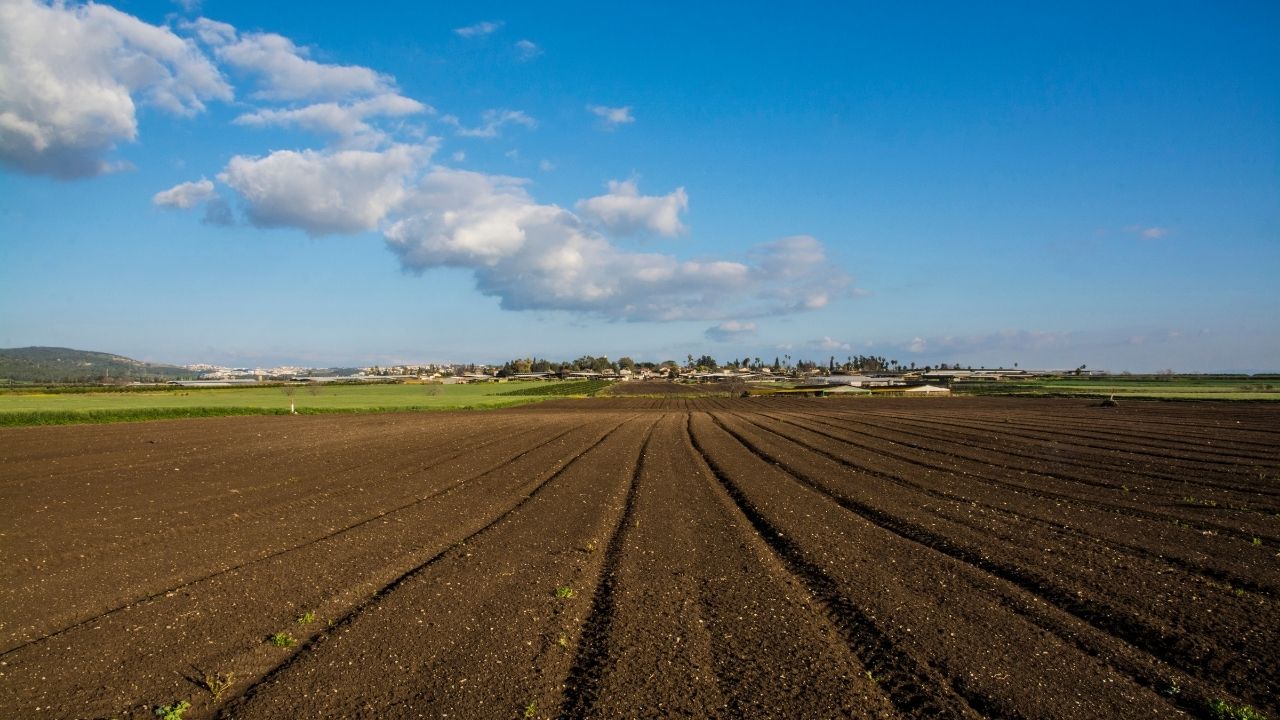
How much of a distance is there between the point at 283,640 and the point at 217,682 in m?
1.06

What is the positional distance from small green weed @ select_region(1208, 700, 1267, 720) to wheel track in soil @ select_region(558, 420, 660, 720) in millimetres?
5934

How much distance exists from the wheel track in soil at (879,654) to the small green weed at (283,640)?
264 inches

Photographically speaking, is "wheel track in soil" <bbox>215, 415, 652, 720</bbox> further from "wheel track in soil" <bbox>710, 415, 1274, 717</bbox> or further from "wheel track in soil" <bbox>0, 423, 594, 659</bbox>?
"wheel track in soil" <bbox>710, 415, 1274, 717</bbox>

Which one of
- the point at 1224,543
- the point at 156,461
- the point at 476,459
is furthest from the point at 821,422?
the point at 156,461

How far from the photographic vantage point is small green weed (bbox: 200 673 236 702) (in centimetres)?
656

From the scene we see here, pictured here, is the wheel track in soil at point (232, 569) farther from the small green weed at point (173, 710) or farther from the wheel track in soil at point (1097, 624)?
the wheel track in soil at point (1097, 624)

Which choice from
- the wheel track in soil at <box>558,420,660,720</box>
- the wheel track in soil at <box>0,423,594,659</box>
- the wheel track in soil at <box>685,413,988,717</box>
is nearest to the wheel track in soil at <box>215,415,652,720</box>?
the wheel track in soil at <box>0,423,594,659</box>

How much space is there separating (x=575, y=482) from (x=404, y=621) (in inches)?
476

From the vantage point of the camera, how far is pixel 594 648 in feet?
25.0

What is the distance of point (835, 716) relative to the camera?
20.0 feet

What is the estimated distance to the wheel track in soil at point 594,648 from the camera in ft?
20.9

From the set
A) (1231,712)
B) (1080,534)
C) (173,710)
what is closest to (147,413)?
(173,710)

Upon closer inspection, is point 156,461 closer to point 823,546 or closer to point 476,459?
point 476,459

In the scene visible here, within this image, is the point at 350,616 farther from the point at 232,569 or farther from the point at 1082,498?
the point at 1082,498
